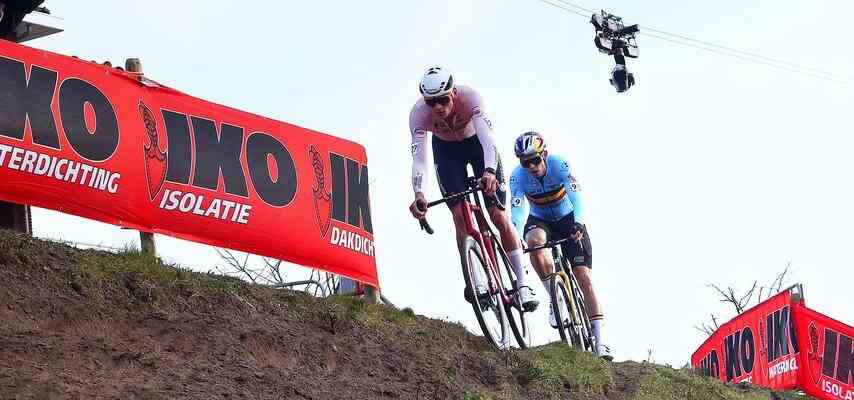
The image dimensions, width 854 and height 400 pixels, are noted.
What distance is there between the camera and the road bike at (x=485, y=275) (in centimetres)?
1077

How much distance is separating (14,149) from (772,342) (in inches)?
499

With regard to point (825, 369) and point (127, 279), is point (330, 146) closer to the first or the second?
point (127, 279)

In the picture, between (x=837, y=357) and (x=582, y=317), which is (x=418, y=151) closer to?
(x=582, y=317)

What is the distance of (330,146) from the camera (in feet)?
38.7

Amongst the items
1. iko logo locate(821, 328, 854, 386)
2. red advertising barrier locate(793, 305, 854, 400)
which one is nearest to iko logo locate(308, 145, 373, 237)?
red advertising barrier locate(793, 305, 854, 400)

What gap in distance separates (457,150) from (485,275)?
4.05 feet

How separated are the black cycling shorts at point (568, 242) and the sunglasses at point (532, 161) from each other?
0.67 m

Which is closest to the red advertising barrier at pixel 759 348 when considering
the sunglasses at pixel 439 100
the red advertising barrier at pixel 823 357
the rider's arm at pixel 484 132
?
the red advertising barrier at pixel 823 357

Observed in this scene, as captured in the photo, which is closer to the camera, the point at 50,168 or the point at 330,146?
the point at 50,168

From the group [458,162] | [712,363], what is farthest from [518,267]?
[712,363]

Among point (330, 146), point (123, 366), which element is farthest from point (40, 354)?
point (330, 146)

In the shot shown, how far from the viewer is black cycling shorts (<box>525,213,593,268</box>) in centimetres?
1316

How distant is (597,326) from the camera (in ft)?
43.5

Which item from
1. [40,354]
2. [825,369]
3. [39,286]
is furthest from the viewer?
[825,369]
